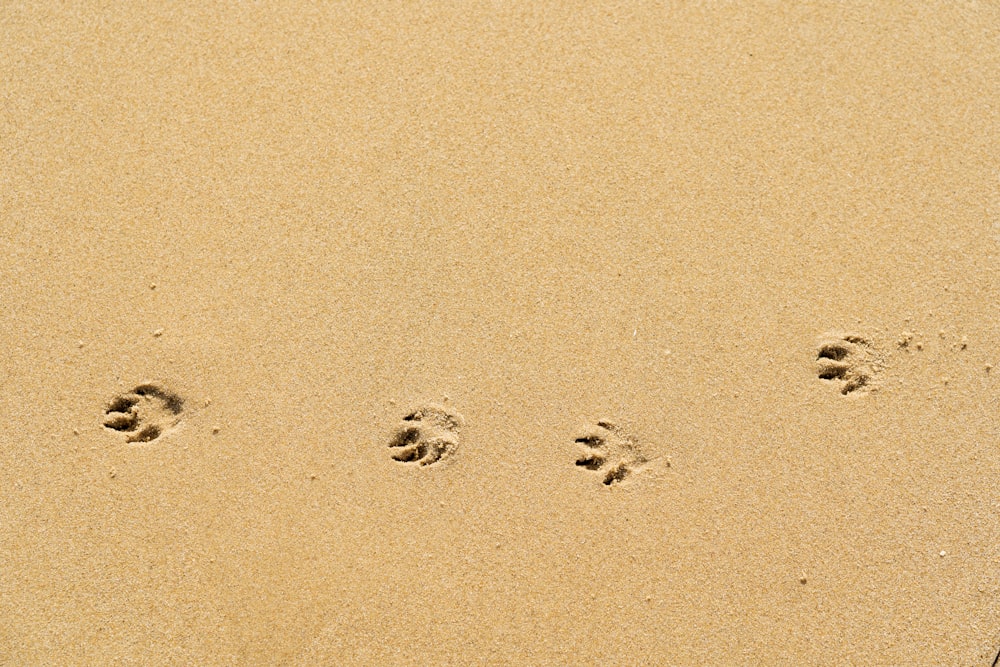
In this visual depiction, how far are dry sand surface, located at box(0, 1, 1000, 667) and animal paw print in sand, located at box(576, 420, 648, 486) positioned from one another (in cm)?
1

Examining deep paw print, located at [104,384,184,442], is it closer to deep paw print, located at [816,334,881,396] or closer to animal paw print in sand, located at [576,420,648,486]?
animal paw print in sand, located at [576,420,648,486]

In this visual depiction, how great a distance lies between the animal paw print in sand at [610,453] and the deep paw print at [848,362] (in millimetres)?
699

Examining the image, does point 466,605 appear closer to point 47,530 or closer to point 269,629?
point 269,629

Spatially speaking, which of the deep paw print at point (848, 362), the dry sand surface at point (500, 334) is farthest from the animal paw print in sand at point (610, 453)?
the deep paw print at point (848, 362)

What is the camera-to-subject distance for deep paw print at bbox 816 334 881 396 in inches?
112

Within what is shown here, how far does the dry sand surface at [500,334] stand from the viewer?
8.89ft

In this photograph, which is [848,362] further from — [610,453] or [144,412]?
[144,412]

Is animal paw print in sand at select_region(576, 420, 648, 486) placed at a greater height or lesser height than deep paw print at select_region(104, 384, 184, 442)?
lesser

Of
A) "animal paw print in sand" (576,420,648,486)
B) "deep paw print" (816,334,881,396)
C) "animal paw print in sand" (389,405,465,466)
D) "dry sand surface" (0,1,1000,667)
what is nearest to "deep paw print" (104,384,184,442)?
"dry sand surface" (0,1,1000,667)

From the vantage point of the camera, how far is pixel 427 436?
279 cm

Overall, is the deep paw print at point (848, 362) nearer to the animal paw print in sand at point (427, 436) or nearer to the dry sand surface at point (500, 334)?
the dry sand surface at point (500, 334)

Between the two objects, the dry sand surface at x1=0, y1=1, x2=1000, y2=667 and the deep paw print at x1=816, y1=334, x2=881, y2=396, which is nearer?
the dry sand surface at x1=0, y1=1, x2=1000, y2=667

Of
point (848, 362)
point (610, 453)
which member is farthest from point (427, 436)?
point (848, 362)

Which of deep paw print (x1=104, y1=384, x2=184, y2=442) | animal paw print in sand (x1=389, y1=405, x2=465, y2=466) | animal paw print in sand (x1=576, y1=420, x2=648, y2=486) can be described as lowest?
animal paw print in sand (x1=576, y1=420, x2=648, y2=486)
